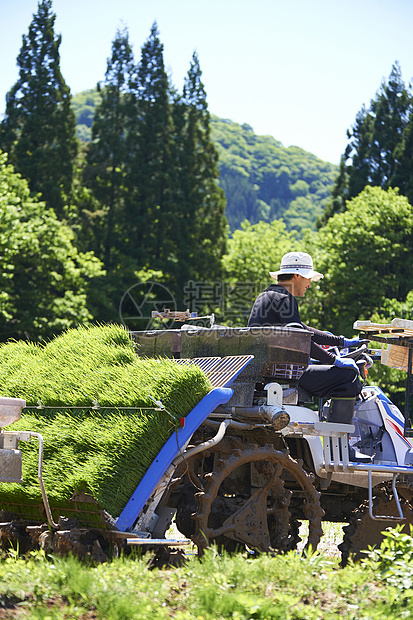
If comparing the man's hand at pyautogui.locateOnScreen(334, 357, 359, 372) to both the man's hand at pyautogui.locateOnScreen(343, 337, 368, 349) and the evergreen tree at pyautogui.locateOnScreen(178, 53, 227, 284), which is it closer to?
the man's hand at pyautogui.locateOnScreen(343, 337, 368, 349)

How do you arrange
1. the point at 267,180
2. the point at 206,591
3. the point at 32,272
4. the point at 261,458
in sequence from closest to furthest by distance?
the point at 206,591 → the point at 261,458 → the point at 32,272 → the point at 267,180

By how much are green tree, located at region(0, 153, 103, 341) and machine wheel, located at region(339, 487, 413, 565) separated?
1923cm

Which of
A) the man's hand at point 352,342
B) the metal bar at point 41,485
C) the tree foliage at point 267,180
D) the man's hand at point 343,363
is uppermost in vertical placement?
the tree foliage at point 267,180

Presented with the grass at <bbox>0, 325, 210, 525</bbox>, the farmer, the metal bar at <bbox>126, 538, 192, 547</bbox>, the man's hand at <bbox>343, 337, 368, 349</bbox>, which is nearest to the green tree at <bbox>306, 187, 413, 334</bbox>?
the man's hand at <bbox>343, 337, 368, 349</bbox>

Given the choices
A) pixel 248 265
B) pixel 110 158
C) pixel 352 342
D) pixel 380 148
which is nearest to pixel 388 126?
pixel 380 148

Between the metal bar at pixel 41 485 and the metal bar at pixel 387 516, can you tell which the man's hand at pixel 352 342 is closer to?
the metal bar at pixel 387 516

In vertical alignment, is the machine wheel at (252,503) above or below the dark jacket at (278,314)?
below

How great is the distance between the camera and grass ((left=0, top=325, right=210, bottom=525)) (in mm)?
5434

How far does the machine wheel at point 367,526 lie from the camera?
22.8ft

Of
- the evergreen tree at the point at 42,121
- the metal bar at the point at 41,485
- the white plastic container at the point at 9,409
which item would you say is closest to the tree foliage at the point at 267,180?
the evergreen tree at the point at 42,121

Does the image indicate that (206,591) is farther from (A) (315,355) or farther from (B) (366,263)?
(B) (366,263)

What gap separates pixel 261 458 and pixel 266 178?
517 feet

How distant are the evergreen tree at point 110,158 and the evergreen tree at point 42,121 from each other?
9.10 ft

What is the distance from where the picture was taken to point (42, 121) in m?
36.1
